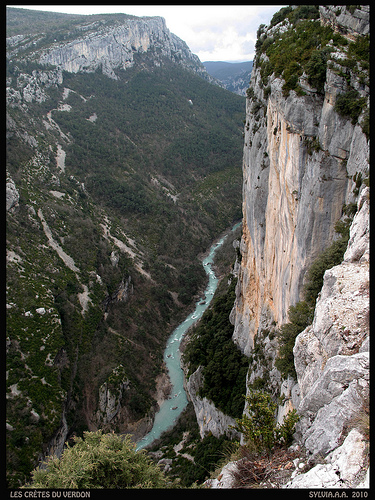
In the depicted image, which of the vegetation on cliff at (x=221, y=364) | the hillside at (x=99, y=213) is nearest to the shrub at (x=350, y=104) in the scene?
the vegetation on cliff at (x=221, y=364)

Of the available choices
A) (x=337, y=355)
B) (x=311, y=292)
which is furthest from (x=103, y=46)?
(x=337, y=355)

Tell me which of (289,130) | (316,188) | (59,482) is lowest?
(59,482)

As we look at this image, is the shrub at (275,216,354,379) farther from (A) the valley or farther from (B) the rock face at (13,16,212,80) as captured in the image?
(B) the rock face at (13,16,212,80)

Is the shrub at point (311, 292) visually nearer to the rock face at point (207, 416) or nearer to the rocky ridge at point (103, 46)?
the rock face at point (207, 416)

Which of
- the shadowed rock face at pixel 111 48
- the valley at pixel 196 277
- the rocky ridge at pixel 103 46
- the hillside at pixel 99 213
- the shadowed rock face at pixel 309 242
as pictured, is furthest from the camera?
the shadowed rock face at pixel 111 48

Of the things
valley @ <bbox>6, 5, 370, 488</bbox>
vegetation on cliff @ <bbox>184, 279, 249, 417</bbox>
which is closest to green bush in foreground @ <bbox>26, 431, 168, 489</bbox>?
valley @ <bbox>6, 5, 370, 488</bbox>
